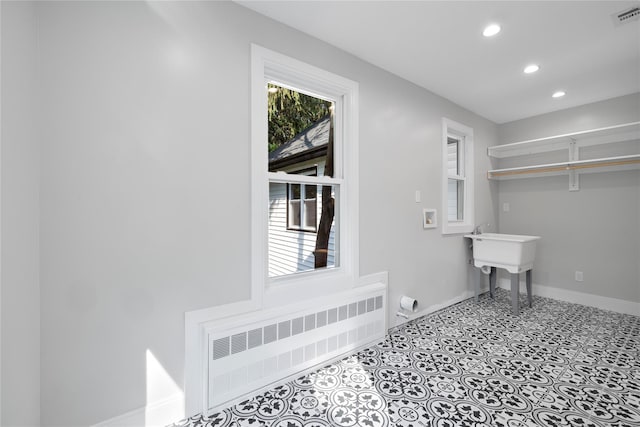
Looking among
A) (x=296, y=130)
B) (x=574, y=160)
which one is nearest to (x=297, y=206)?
(x=296, y=130)

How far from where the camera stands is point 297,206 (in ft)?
7.38

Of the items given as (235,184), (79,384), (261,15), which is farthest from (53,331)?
(261,15)

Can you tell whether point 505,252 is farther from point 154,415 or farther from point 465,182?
point 154,415

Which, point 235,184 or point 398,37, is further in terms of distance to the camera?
point 398,37

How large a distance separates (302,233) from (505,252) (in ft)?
7.90

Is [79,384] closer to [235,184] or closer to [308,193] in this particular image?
[235,184]

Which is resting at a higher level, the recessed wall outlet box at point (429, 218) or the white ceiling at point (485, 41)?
the white ceiling at point (485, 41)

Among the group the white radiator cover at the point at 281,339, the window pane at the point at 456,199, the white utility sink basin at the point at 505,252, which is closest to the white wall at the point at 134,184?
the white radiator cover at the point at 281,339

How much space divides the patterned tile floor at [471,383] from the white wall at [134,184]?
0.61 meters

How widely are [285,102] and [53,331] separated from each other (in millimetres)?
1875

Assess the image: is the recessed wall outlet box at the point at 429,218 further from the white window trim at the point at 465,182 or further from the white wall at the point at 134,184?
the white wall at the point at 134,184

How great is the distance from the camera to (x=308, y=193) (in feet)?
7.56

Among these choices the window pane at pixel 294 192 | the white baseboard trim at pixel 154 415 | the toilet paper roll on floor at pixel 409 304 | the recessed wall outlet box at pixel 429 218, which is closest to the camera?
the white baseboard trim at pixel 154 415

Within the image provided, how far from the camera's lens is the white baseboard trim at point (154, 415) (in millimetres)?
1453
